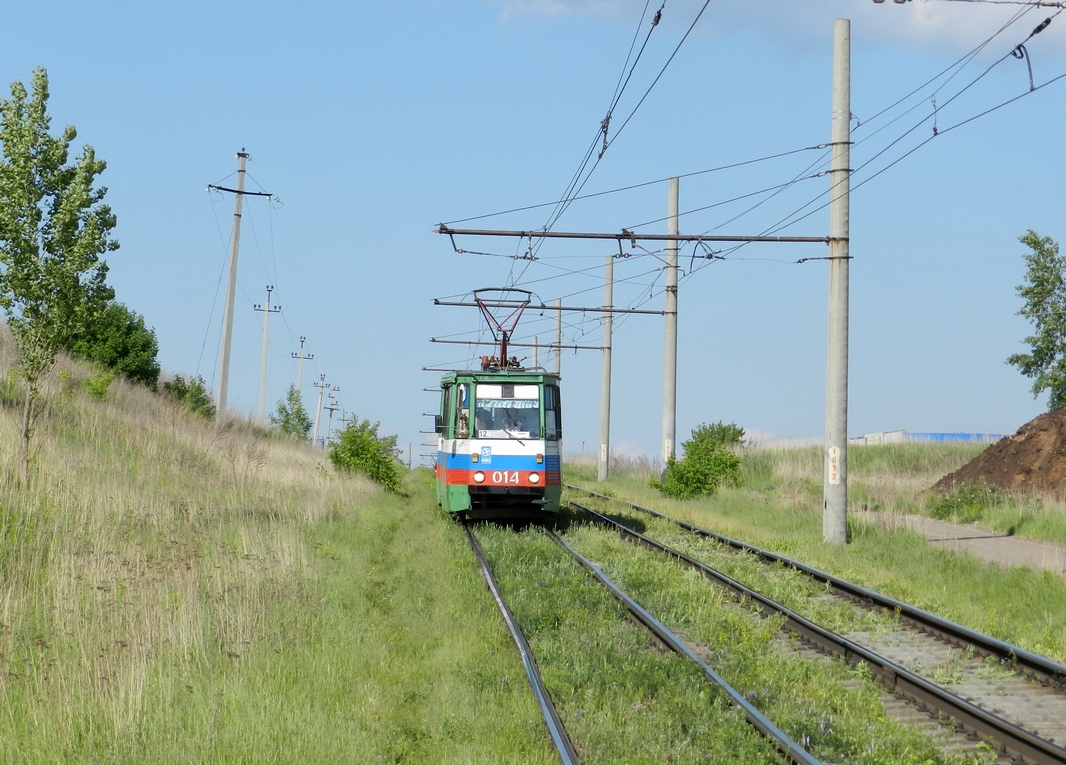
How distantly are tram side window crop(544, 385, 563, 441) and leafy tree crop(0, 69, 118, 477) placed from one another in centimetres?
807

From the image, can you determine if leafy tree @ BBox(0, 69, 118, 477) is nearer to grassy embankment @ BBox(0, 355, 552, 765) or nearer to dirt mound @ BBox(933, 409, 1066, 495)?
grassy embankment @ BBox(0, 355, 552, 765)

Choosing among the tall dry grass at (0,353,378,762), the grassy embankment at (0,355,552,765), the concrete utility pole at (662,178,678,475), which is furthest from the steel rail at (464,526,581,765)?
the concrete utility pole at (662,178,678,475)

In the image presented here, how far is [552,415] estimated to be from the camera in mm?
21188

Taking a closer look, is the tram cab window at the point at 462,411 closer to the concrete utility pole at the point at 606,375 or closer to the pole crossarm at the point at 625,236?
the pole crossarm at the point at 625,236

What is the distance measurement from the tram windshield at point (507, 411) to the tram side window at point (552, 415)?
153 millimetres

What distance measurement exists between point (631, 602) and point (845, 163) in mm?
10821

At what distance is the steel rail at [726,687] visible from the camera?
698 centimetres

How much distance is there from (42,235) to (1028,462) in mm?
25094

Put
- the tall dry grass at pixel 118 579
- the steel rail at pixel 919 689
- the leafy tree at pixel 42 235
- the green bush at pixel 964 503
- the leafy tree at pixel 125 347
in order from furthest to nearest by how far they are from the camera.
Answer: the leafy tree at pixel 125 347, the green bush at pixel 964 503, the leafy tree at pixel 42 235, the tall dry grass at pixel 118 579, the steel rail at pixel 919 689

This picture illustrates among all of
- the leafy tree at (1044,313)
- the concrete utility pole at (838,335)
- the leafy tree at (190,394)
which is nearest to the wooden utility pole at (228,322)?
the leafy tree at (190,394)

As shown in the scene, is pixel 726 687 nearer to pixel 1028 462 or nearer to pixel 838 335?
pixel 838 335

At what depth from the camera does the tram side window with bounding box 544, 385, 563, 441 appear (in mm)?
21062

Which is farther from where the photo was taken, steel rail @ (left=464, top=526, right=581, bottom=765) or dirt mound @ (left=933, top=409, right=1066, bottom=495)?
dirt mound @ (left=933, top=409, right=1066, bottom=495)

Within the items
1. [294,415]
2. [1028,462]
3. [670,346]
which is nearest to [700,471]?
[670,346]
